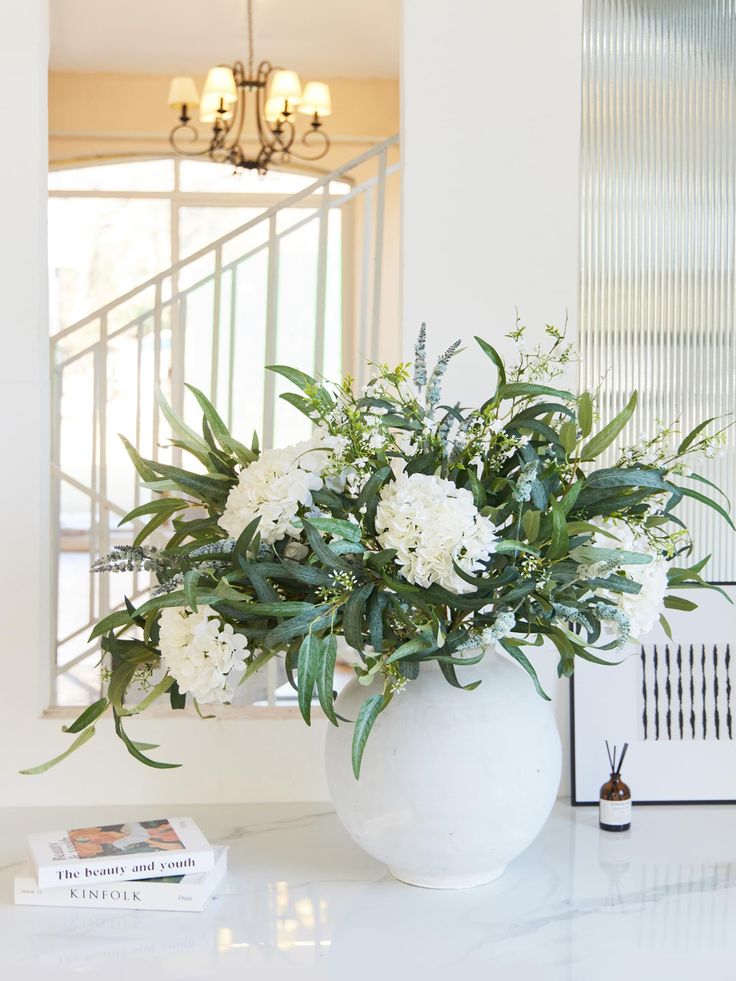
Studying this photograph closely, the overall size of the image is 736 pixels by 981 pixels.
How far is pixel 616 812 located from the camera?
5.06 ft

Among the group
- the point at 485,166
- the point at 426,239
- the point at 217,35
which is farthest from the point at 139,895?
the point at 217,35

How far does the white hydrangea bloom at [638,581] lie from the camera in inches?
48.8

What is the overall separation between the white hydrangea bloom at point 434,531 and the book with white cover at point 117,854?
0.44 meters

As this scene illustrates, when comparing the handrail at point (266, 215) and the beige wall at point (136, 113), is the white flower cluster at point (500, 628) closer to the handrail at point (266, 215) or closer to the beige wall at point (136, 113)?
the handrail at point (266, 215)

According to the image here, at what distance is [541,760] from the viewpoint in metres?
1.29

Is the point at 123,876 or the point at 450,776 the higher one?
the point at 450,776

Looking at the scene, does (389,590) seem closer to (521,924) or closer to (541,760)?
(541,760)

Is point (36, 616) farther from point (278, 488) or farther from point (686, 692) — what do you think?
point (686, 692)

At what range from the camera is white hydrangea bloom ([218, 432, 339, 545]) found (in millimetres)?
1194

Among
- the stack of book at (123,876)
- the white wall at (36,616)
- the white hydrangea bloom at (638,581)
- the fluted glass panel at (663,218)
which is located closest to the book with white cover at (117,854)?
the stack of book at (123,876)

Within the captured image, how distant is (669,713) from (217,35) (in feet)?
15.3

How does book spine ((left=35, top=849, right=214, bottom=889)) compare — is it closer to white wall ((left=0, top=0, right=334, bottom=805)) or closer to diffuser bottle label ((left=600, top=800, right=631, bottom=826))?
white wall ((left=0, top=0, right=334, bottom=805))

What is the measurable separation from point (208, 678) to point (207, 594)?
89 mm

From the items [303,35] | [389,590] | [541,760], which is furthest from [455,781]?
[303,35]
